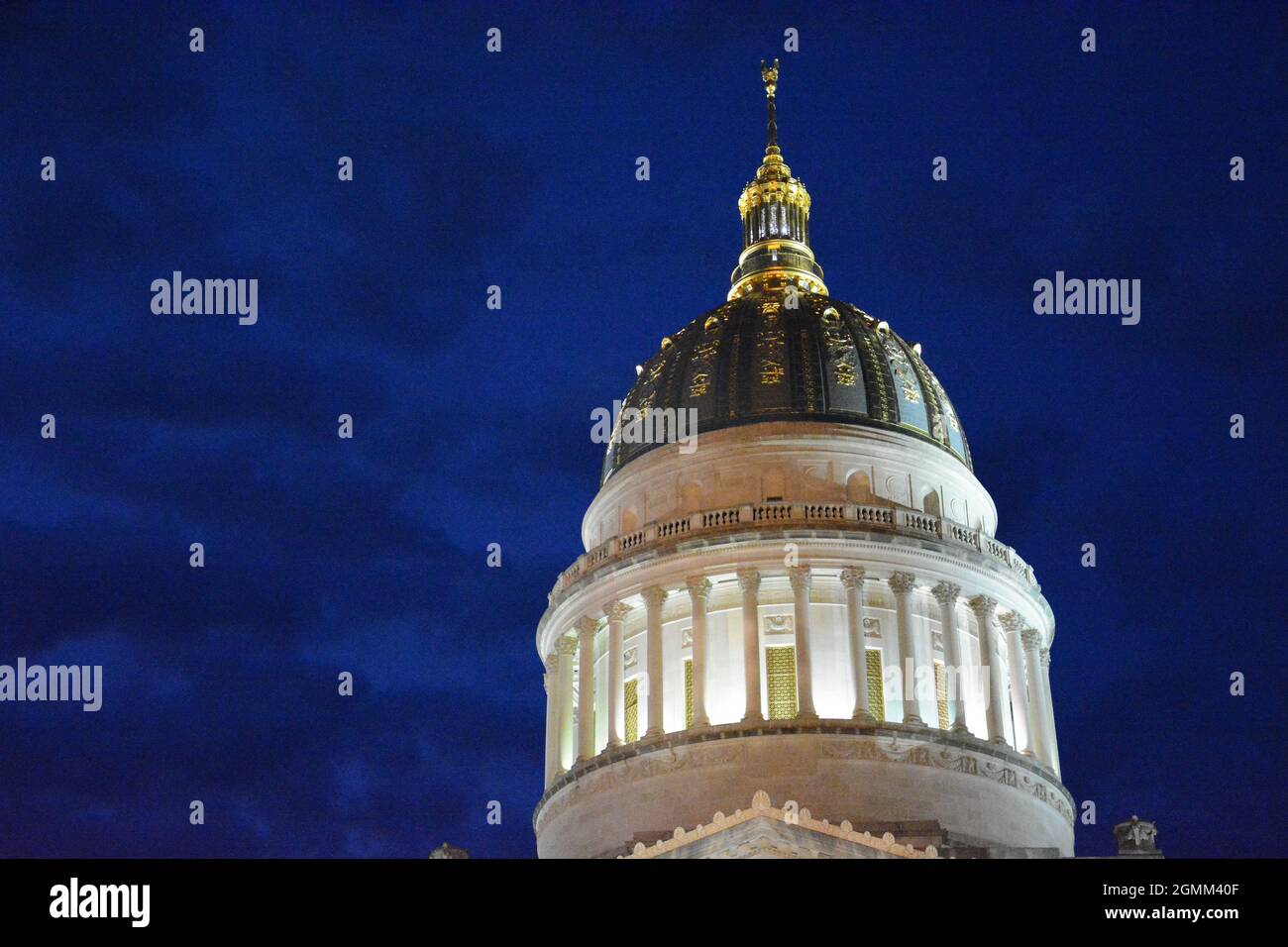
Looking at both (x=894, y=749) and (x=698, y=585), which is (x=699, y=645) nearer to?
(x=698, y=585)

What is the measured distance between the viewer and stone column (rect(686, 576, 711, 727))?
233 ft

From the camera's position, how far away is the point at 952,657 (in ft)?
235

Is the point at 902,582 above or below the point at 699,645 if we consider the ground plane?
above

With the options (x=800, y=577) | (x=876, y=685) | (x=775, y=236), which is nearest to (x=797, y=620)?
(x=800, y=577)

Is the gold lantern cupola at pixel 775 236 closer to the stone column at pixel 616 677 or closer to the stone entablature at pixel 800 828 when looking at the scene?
the stone column at pixel 616 677

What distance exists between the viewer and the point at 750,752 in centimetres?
6850

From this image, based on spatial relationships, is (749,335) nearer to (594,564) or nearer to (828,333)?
(828,333)

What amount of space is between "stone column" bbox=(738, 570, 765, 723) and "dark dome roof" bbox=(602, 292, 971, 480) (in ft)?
28.5

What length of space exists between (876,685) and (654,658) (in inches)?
349

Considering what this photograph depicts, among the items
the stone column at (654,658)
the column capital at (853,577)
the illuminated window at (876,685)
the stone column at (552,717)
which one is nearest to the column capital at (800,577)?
the column capital at (853,577)

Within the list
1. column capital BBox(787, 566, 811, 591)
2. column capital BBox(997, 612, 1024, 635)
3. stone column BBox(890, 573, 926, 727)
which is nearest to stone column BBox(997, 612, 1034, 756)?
column capital BBox(997, 612, 1024, 635)
